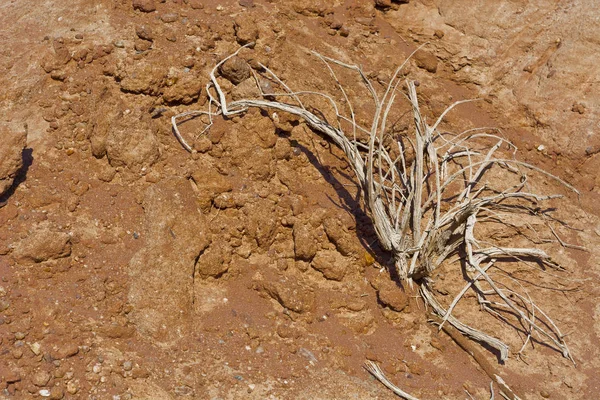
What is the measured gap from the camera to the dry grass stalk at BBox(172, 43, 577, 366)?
360 centimetres

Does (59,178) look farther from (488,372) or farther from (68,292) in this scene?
(488,372)

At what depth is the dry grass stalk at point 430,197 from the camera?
3.60 m

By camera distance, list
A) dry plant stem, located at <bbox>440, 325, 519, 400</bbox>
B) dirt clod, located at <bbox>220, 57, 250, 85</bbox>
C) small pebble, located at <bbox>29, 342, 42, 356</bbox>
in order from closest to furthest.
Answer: small pebble, located at <bbox>29, 342, 42, 356</bbox>
dry plant stem, located at <bbox>440, 325, 519, 400</bbox>
dirt clod, located at <bbox>220, 57, 250, 85</bbox>

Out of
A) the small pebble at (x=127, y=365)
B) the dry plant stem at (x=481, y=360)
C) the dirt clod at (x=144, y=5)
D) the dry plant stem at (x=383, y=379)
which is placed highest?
the dirt clod at (x=144, y=5)

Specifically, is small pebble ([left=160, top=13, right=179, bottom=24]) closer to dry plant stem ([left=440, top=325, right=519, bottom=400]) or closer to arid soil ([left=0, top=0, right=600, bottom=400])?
arid soil ([left=0, top=0, right=600, bottom=400])

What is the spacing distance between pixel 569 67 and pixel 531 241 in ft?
4.12

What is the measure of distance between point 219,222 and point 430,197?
114 centimetres

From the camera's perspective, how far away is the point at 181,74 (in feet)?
12.4

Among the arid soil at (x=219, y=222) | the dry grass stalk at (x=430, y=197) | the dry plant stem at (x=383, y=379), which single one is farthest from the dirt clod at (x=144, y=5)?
the dry plant stem at (x=383, y=379)

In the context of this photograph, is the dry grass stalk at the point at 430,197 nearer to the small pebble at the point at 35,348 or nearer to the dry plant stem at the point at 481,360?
the dry plant stem at the point at 481,360

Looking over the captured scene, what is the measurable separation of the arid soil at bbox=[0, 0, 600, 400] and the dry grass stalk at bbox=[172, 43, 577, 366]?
3.8 inches

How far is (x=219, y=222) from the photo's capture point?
356 centimetres

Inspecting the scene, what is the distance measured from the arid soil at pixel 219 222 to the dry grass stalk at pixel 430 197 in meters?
0.10

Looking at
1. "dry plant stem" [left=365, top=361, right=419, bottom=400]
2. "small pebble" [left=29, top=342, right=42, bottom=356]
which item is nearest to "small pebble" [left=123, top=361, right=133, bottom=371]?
"small pebble" [left=29, top=342, right=42, bottom=356]
